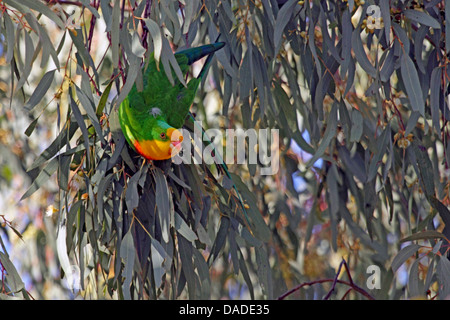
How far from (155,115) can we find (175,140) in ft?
0.23

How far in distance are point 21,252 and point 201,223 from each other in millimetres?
1097

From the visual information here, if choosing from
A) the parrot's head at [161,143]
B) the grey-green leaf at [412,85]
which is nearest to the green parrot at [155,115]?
the parrot's head at [161,143]

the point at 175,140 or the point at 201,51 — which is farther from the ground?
the point at 201,51

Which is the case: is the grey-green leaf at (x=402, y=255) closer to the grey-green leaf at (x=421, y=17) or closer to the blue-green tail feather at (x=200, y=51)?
the grey-green leaf at (x=421, y=17)

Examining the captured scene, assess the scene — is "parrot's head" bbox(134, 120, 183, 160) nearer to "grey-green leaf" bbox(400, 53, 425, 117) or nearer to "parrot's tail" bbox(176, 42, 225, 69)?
"parrot's tail" bbox(176, 42, 225, 69)

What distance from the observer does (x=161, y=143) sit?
1.28 m

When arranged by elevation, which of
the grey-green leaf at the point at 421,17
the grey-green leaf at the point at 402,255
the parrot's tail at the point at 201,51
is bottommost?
the grey-green leaf at the point at 402,255

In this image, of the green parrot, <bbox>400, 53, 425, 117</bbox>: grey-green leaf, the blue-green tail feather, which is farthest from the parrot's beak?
<bbox>400, 53, 425, 117</bbox>: grey-green leaf

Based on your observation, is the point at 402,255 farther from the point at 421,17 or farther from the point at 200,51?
the point at 200,51

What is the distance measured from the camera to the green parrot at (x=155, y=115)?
1.29m

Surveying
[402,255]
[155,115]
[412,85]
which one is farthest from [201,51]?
[402,255]
